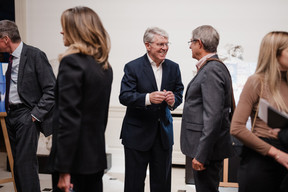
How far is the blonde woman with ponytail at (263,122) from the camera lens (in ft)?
4.86

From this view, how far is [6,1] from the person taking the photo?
6.61 meters

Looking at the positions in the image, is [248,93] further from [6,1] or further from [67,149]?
[6,1]

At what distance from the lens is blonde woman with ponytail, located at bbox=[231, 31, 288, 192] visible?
58.3 inches

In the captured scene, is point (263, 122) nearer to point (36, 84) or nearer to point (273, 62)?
point (273, 62)

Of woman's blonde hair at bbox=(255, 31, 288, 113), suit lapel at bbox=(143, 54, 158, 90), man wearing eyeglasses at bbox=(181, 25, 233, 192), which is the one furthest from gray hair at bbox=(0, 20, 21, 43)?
woman's blonde hair at bbox=(255, 31, 288, 113)

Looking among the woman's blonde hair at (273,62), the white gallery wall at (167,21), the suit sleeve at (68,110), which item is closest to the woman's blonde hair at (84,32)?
the suit sleeve at (68,110)

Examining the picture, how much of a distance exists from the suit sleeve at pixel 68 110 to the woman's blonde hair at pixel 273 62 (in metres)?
0.92

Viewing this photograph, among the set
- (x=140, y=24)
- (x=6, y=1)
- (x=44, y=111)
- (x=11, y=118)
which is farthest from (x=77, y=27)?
(x=6, y=1)

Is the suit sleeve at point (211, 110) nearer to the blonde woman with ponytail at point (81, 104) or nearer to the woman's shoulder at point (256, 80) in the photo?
the woman's shoulder at point (256, 80)

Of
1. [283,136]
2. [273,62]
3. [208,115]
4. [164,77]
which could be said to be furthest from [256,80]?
[164,77]

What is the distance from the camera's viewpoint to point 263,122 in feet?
5.06

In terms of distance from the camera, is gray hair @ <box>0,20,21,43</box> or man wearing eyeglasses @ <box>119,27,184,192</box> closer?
man wearing eyeglasses @ <box>119,27,184,192</box>

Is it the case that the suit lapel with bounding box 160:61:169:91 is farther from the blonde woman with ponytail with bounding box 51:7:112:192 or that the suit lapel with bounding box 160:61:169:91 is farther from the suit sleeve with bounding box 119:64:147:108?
the blonde woman with ponytail with bounding box 51:7:112:192

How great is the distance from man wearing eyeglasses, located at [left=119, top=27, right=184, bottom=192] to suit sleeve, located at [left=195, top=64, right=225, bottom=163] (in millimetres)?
499
